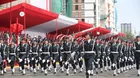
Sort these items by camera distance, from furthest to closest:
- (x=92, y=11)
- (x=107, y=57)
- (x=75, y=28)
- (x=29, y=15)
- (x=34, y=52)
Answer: (x=92, y=11), (x=75, y=28), (x=29, y=15), (x=107, y=57), (x=34, y=52)

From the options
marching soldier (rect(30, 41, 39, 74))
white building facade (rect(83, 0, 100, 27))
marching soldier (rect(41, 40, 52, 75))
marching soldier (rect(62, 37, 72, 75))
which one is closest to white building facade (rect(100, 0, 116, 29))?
white building facade (rect(83, 0, 100, 27))

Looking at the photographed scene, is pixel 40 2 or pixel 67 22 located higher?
pixel 40 2

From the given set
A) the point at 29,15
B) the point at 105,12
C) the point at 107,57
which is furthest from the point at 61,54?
the point at 105,12

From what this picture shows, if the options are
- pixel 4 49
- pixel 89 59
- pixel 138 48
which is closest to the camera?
pixel 89 59

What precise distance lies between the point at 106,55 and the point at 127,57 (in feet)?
6.02

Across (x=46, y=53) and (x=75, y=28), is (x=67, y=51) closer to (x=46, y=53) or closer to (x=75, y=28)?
(x=46, y=53)

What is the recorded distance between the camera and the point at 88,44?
596 inches

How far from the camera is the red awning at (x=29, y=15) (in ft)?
96.0

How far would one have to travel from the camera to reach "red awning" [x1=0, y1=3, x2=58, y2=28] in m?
29.3

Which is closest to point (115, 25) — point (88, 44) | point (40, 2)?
point (40, 2)

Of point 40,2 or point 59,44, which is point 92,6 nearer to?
point 40,2

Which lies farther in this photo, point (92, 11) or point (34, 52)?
point (92, 11)

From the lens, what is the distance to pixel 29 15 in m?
32.2

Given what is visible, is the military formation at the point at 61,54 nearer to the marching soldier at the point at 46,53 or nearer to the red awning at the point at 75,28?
the marching soldier at the point at 46,53
